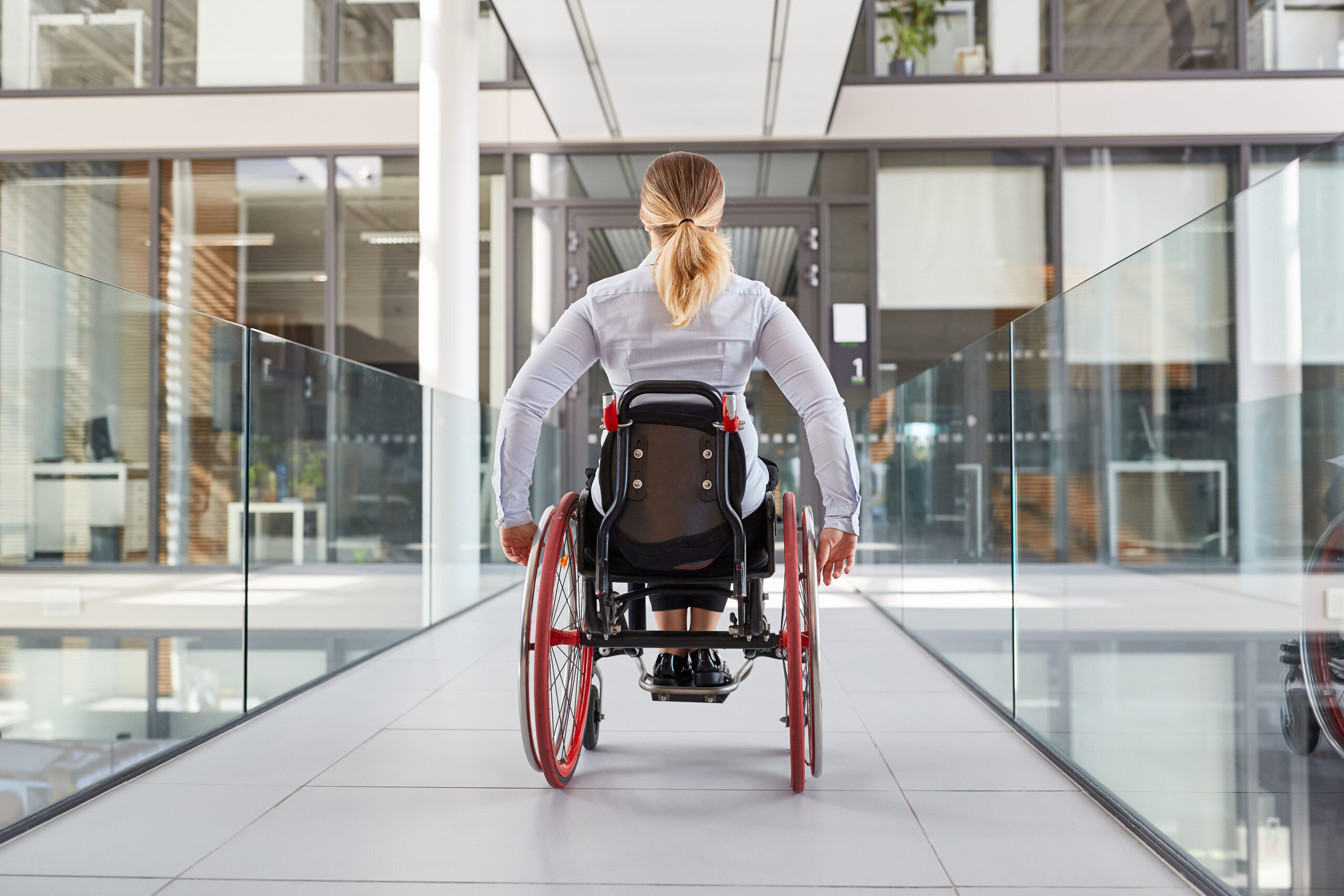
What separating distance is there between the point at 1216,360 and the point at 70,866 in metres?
2.03

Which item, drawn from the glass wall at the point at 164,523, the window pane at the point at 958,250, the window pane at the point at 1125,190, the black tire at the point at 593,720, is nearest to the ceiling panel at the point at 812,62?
the window pane at the point at 958,250

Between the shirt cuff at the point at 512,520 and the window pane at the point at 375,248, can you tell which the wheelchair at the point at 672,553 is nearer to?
the shirt cuff at the point at 512,520

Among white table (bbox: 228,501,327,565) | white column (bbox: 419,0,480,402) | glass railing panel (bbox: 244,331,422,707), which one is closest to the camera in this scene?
white table (bbox: 228,501,327,565)

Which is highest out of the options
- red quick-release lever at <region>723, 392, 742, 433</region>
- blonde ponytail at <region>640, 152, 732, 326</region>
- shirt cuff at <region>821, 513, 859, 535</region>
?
blonde ponytail at <region>640, 152, 732, 326</region>

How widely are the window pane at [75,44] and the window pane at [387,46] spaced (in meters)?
1.44

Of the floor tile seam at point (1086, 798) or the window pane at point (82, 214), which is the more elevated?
the window pane at point (82, 214)

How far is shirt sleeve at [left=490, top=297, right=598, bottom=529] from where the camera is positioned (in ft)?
6.45

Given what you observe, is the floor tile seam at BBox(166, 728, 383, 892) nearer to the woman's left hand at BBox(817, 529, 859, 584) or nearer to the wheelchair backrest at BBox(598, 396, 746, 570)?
the wheelchair backrest at BBox(598, 396, 746, 570)

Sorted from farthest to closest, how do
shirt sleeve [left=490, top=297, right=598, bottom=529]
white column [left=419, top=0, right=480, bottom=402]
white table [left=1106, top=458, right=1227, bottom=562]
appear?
white column [left=419, top=0, right=480, bottom=402] < shirt sleeve [left=490, top=297, right=598, bottom=529] < white table [left=1106, top=458, right=1227, bottom=562]

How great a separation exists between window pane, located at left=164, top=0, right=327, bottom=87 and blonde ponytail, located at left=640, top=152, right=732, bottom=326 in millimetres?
5900

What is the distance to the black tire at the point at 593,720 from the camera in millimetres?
2232

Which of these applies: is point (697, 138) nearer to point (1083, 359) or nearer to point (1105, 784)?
point (1083, 359)

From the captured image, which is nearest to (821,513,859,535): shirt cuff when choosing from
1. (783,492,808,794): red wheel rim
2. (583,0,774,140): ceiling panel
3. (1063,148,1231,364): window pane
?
(783,492,808,794): red wheel rim

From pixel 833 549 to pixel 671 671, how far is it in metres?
0.41
